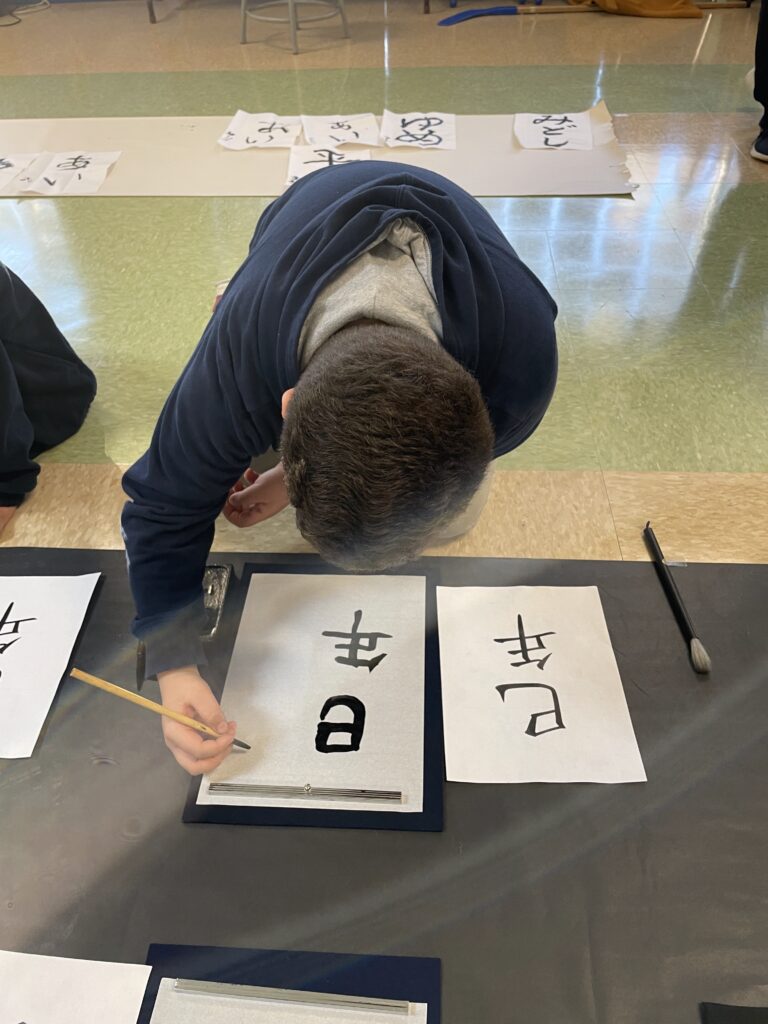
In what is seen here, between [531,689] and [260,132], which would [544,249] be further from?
[531,689]

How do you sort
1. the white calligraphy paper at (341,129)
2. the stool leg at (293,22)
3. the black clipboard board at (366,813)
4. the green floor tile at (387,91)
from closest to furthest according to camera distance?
the black clipboard board at (366,813)
the white calligraphy paper at (341,129)
the green floor tile at (387,91)
the stool leg at (293,22)

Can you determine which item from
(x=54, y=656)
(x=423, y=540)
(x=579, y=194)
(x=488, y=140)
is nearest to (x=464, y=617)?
(x=423, y=540)

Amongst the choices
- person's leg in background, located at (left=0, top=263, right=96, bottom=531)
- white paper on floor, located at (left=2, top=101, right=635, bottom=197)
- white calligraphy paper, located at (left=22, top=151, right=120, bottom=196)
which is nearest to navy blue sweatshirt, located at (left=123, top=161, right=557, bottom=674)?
person's leg in background, located at (left=0, top=263, right=96, bottom=531)

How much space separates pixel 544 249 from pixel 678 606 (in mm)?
1049

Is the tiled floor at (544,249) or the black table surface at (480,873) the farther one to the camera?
the tiled floor at (544,249)

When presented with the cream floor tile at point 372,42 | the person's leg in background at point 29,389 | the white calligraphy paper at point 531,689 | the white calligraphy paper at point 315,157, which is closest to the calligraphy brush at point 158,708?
the white calligraphy paper at point 531,689

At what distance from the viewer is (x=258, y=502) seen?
1024 millimetres

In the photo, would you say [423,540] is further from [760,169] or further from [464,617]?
[760,169]

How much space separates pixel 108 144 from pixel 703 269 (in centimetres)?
169

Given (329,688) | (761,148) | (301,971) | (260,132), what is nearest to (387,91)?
(260,132)

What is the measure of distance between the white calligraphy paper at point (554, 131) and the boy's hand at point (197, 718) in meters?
1.82

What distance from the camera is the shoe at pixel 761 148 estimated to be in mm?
1922

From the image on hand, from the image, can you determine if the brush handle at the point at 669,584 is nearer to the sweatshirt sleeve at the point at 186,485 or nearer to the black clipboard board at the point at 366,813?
the black clipboard board at the point at 366,813

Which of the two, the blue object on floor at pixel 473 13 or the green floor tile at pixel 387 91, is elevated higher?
the blue object on floor at pixel 473 13
